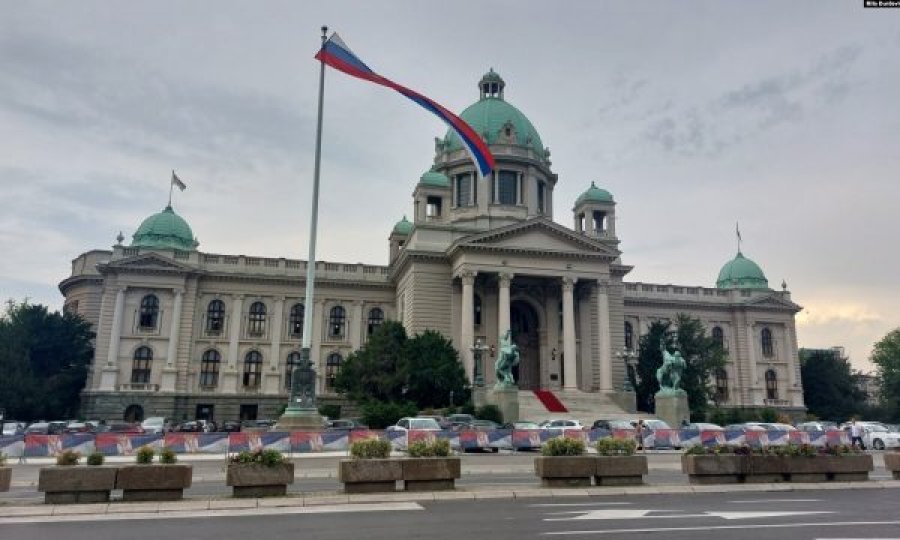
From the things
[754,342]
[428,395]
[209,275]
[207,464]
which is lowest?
[207,464]

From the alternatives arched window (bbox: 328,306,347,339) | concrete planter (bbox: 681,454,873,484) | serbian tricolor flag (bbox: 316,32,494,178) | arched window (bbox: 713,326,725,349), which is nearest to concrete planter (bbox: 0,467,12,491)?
concrete planter (bbox: 681,454,873,484)

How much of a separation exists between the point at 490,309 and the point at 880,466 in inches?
1411

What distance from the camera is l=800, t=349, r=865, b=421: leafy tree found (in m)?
73.4

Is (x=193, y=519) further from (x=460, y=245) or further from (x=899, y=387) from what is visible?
(x=899, y=387)

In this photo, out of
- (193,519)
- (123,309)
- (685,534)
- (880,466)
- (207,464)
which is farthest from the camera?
(123,309)

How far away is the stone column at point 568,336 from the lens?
5425 cm

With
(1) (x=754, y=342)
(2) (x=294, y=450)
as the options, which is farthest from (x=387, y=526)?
(1) (x=754, y=342)

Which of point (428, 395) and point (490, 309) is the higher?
point (490, 309)

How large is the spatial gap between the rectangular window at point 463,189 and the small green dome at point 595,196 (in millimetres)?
11885

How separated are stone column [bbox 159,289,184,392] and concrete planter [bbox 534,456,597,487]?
164 ft

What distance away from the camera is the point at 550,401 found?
50.4 m

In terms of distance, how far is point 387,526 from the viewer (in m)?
11.2

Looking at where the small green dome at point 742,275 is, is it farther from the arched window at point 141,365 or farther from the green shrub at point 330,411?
the arched window at point 141,365

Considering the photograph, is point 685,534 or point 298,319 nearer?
point 685,534
